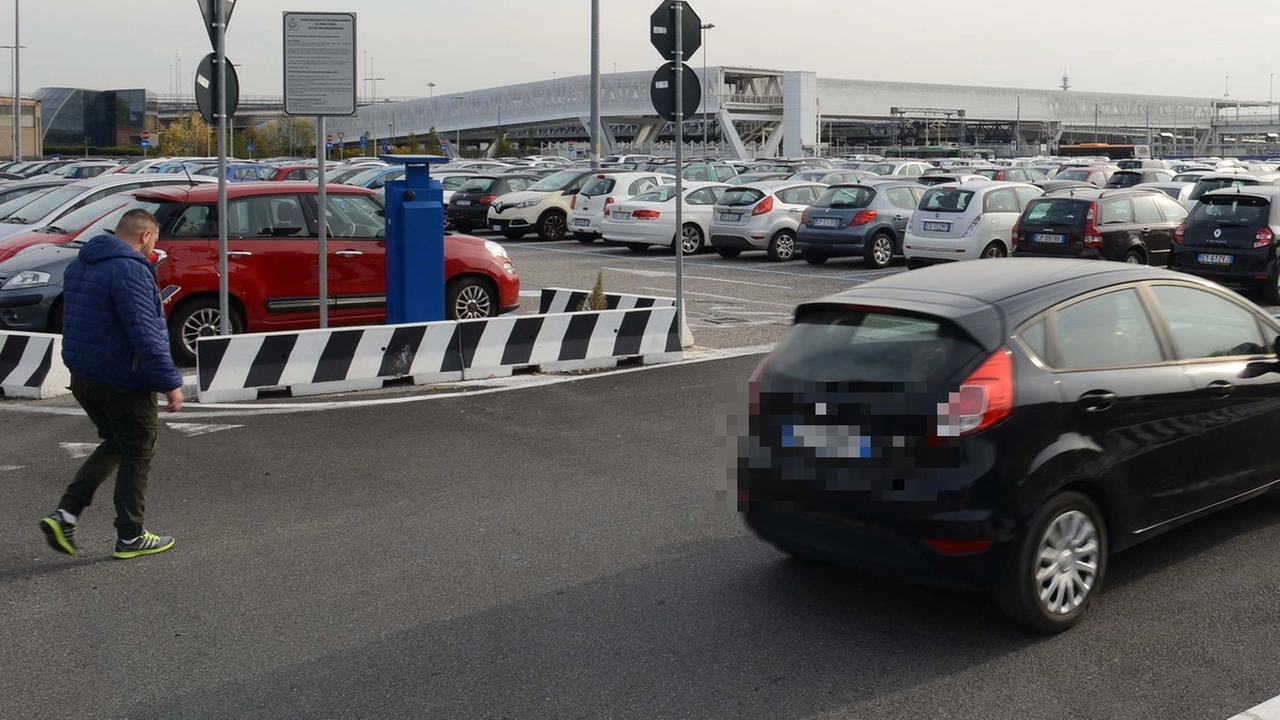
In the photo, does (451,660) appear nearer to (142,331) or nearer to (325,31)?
(142,331)

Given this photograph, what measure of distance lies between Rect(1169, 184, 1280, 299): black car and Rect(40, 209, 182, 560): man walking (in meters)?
14.7

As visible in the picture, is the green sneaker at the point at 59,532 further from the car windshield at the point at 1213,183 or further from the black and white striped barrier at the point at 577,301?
the car windshield at the point at 1213,183

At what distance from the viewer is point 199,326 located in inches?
477

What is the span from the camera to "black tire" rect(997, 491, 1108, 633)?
5188mm

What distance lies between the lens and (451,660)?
5133 millimetres

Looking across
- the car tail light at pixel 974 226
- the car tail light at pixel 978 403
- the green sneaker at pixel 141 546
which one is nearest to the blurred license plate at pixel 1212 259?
the car tail light at pixel 974 226

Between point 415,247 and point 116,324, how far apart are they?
5.84m

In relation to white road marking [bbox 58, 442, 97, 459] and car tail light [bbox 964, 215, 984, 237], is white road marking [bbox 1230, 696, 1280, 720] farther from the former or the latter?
car tail light [bbox 964, 215, 984, 237]

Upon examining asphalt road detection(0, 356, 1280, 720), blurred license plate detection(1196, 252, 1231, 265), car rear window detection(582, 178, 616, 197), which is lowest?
asphalt road detection(0, 356, 1280, 720)

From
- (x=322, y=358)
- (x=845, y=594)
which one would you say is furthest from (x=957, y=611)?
(x=322, y=358)

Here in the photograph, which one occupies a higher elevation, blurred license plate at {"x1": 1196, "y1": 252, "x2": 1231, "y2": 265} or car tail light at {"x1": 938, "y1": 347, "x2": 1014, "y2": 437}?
blurred license plate at {"x1": 1196, "y1": 252, "x2": 1231, "y2": 265}

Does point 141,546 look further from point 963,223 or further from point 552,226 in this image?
point 552,226

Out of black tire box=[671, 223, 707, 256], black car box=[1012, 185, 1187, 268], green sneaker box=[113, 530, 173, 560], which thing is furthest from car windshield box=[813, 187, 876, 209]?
green sneaker box=[113, 530, 173, 560]

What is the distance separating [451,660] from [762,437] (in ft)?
5.33
